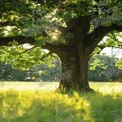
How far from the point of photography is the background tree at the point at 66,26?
15.7 meters

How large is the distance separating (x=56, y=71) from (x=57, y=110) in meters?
70.7

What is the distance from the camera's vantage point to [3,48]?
2434cm

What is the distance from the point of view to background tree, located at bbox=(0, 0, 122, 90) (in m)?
15.7

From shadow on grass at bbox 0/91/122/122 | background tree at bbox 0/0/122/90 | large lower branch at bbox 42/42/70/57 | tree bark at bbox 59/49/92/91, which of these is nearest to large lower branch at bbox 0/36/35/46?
background tree at bbox 0/0/122/90

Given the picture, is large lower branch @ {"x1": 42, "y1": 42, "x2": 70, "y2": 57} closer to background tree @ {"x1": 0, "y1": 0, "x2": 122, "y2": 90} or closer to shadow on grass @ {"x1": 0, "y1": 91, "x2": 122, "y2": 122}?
background tree @ {"x1": 0, "y1": 0, "x2": 122, "y2": 90}

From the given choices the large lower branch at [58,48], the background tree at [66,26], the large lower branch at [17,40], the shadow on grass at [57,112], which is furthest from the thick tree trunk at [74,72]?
the shadow on grass at [57,112]

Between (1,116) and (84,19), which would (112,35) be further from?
(1,116)

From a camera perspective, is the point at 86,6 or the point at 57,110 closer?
the point at 57,110

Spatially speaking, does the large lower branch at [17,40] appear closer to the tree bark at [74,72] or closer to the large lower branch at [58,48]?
the large lower branch at [58,48]

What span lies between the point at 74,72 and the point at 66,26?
12.4ft

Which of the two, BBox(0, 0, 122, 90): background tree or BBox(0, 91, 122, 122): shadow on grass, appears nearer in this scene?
BBox(0, 91, 122, 122): shadow on grass

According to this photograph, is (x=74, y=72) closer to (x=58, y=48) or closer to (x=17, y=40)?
(x=58, y=48)

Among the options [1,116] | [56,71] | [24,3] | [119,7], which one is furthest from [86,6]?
[56,71]

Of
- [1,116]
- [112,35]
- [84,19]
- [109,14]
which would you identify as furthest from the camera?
[112,35]
